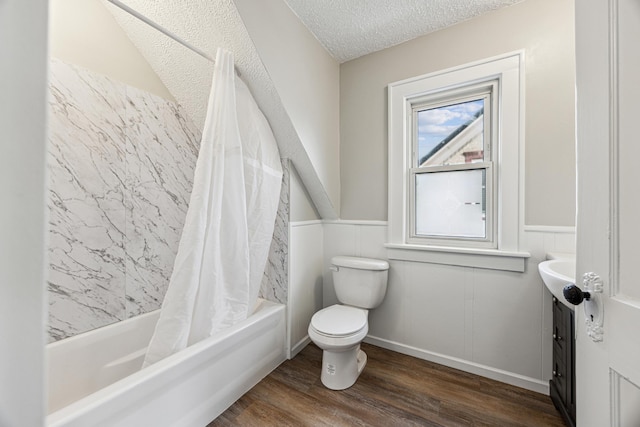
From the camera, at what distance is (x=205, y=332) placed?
Result: 1.41 meters

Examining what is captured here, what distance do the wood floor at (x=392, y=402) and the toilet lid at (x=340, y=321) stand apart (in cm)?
40

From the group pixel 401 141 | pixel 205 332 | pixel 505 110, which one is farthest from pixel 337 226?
pixel 505 110

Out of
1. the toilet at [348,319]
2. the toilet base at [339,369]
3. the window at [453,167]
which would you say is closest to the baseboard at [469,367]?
the toilet at [348,319]

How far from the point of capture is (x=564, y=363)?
1309 mm

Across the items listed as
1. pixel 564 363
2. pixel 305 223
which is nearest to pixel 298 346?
pixel 305 223

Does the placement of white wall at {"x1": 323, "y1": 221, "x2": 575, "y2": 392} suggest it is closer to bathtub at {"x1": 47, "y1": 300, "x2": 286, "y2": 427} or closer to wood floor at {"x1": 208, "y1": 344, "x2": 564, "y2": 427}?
wood floor at {"x1": 208, "y1": 344, "x2": 564, "y2": 427}

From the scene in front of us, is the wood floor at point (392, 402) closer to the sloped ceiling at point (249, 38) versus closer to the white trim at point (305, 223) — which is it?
the white trim at point (305, 223)

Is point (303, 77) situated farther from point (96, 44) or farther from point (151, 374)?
point (151, 374)

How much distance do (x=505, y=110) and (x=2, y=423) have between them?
2342 millimetres

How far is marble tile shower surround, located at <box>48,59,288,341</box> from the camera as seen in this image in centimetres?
138

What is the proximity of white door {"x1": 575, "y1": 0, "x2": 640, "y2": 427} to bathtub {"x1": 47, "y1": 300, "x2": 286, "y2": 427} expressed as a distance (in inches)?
58.6

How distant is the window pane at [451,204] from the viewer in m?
1.82

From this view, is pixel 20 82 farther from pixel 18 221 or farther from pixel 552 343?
pixel 552 343

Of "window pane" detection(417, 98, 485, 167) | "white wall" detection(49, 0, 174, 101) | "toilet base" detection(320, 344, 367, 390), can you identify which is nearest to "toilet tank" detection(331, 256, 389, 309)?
"toilet base" detection(320, 344, 367, 390)
